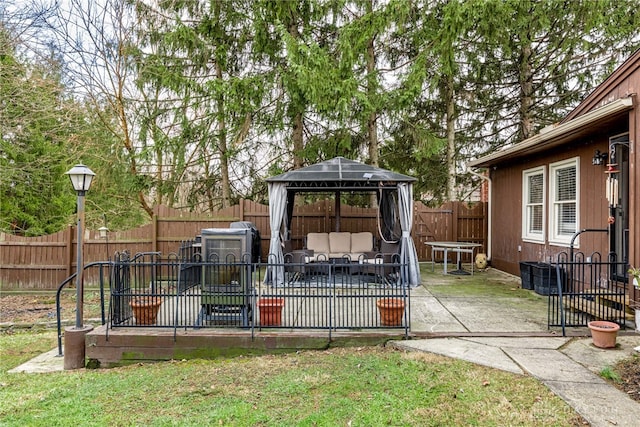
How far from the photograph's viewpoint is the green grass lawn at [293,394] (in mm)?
2863

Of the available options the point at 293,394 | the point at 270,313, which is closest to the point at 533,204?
the point at 270,313

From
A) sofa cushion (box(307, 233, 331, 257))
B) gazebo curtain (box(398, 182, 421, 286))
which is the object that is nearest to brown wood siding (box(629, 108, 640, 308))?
gazebo curtain (box(398, 182, 421, 286))

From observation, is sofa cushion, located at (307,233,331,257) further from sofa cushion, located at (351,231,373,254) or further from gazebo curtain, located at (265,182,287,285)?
gazebo curtain, located at (265,182,287,285)

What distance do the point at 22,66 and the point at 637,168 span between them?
11.4 metres

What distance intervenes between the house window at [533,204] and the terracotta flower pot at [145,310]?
7006 mm

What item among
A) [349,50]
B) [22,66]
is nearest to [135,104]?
[22,66]

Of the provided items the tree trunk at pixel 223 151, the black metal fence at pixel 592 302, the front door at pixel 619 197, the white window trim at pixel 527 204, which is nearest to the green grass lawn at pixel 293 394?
the black metal fence at pixel 592 302

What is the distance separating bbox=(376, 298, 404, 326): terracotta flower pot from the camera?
4500 millimetres

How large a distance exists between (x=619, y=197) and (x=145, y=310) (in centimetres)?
643

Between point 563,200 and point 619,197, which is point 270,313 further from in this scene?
point 563,200

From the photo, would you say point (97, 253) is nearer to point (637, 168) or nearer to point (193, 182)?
point (193, 182)

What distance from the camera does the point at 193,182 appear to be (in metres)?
12.2

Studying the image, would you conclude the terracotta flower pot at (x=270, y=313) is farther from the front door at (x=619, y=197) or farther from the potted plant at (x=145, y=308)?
the front door at (x=619, y=197)

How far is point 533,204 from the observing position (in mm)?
8180
